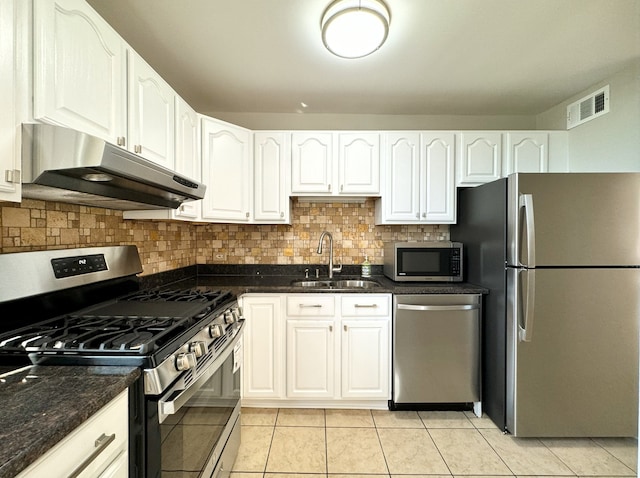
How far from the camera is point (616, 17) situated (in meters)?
1.59

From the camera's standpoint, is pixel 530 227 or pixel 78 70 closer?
pixel 78 70

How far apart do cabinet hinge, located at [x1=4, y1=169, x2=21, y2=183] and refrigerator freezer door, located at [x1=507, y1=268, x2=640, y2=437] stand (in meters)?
2.40

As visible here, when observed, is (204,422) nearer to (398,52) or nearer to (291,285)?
(291,285)

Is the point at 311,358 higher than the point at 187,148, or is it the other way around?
the point at 187,148

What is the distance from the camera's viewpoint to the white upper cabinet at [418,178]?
248 cm

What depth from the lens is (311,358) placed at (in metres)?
2.25

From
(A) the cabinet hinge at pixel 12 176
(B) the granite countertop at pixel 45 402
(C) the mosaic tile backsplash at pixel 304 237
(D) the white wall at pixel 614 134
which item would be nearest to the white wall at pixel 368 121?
(D) the white wall at pixel 614 134

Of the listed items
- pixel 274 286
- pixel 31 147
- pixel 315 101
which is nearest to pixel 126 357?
pixel 31 147

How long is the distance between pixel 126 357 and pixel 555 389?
7.71 feet

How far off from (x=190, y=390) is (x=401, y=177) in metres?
2.09

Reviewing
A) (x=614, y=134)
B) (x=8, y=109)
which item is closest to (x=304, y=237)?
(x=8, y=109)

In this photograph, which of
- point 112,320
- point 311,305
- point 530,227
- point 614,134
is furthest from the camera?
point 311,305

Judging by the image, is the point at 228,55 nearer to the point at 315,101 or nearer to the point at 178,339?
the point at 315,101

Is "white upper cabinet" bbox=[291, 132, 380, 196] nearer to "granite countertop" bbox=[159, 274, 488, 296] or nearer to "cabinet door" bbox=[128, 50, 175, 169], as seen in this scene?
"granite countertop" bbox=[159, 274, 488, 296]
